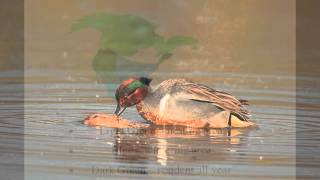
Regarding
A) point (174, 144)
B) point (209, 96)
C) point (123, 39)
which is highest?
point (123, 39)

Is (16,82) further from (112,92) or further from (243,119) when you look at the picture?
(243,119)

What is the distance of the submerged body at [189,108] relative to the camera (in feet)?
18.4

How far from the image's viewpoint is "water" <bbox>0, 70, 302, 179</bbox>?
465cm

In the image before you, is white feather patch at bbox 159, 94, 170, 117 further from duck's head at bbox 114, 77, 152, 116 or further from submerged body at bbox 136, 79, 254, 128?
duck's head at bbox 114, 77, 152, 116

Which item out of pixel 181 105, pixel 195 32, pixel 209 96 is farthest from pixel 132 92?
pixel 195 32

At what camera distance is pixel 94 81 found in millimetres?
7008

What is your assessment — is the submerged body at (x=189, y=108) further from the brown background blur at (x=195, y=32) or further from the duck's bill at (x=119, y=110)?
the brown background blur at (x=195, y=32)

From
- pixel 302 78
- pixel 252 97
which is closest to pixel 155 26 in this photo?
pixel 302 78

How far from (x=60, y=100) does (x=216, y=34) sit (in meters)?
2.72

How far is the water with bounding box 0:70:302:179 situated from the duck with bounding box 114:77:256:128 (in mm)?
91

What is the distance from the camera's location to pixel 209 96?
5676 millimetres

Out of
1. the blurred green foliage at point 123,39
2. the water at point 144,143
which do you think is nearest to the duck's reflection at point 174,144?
the water at point 144,143

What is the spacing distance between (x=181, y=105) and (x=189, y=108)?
0.05 m

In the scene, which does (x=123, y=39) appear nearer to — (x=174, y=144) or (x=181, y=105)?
(x=181, y=105)
